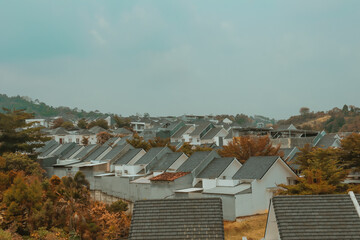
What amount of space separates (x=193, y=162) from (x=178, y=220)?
19369 mm

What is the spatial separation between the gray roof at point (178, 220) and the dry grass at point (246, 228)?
9.79 metres

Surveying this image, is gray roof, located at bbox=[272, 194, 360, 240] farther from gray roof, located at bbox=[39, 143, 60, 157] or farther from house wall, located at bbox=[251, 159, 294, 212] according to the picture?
gray roof, located at bbox=[39, 143, 60, 157]

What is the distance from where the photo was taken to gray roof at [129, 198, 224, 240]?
10.2m

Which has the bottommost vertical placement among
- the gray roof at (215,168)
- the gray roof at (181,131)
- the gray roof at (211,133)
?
the gray roof at (215,168)

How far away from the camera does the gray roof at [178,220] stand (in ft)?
33.4

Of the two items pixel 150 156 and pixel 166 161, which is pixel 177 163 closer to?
pixel 166 161

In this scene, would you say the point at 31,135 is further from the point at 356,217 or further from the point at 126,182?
the point at 356,217

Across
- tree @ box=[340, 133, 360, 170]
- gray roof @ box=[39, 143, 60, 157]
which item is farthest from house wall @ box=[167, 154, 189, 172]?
gray roof @ box=[39, 143, 60, 157]

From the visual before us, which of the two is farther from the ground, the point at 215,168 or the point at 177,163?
the point at 177,163

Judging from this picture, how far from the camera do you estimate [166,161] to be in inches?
1319

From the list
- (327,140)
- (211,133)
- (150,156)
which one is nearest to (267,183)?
(150,156)

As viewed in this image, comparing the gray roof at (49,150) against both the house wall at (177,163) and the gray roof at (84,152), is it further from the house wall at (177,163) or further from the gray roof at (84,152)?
the house wall at (177,163)

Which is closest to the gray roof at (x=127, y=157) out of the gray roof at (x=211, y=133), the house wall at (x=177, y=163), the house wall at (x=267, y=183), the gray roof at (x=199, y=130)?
the house wall at (x=177, y=163)

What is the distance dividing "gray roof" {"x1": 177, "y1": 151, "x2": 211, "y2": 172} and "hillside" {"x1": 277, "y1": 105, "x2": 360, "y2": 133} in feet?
205
